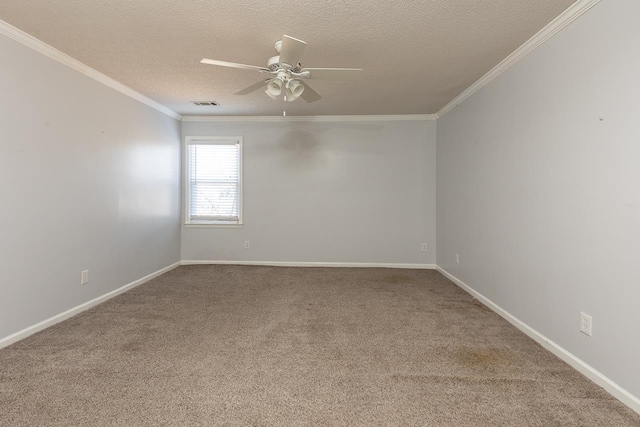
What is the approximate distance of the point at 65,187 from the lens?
9.04ft

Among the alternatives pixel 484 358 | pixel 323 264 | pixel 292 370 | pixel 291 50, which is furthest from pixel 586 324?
pixel 323 264

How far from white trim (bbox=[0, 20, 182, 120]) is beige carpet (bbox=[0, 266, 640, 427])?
2303 millimetres

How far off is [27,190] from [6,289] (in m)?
0.76

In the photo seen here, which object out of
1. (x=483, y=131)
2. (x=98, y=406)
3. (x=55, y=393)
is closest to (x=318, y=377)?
(x=98, y=406)

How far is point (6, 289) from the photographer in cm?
225

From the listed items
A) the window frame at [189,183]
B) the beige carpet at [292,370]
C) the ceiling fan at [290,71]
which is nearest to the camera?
the beige carpet at [292,370]

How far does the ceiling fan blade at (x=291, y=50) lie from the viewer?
6.19 feet

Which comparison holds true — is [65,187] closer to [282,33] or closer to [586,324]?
[282,33]

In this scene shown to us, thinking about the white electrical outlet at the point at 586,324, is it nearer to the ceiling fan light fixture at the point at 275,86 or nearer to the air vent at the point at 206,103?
the ceiling fan light fixture at the point at 275,86

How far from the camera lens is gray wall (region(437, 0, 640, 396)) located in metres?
1.66

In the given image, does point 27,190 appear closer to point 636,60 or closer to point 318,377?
point 318,377

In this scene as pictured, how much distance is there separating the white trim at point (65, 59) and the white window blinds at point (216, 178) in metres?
1.09

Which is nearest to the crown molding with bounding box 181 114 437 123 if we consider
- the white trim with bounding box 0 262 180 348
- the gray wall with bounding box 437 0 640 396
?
the gray wall with bounding box 437 0 640 396

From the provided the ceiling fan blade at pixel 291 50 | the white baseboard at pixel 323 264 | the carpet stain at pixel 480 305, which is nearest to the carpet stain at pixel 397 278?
the white baseboard at pixel 323 264
